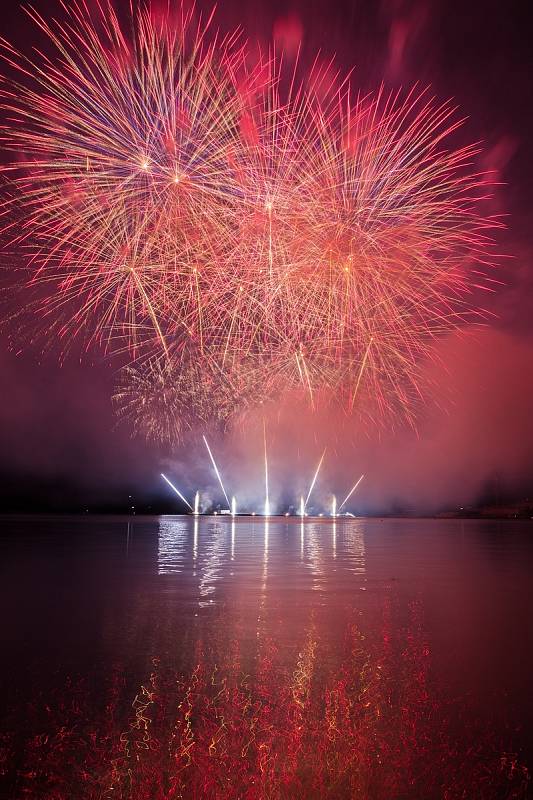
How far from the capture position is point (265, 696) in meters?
7.52

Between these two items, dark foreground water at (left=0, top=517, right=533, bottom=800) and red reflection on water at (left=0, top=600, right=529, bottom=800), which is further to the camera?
dark foreground water at (left=0, top=517, right=533, bottom=800)

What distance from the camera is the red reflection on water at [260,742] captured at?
Result: 17.1 feet

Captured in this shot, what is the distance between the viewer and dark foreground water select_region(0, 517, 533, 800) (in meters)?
5.38

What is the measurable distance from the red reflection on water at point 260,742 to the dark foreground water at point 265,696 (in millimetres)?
21

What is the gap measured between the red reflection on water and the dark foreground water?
0.07ft

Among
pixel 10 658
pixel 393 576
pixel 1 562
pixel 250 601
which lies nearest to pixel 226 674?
pixel 10 658

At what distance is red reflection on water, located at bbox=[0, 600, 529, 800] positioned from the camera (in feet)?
17.1

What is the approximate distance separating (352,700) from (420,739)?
126 cm

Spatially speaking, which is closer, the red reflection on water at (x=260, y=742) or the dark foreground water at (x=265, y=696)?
the red reflection on water at (x=260, y=742)

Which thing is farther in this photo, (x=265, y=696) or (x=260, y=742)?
(x=265, y=696)

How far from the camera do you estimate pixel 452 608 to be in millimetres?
14945

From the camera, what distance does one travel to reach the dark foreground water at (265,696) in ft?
17.6

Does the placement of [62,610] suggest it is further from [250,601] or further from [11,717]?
[11,717]

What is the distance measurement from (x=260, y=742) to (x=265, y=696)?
4.75 feet
